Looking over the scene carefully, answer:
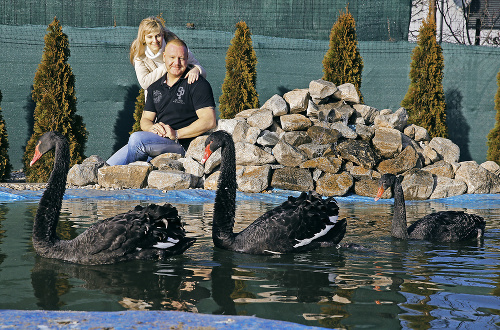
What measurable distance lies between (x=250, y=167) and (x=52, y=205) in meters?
6.17

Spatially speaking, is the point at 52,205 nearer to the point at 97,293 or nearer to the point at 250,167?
the point at 97,293

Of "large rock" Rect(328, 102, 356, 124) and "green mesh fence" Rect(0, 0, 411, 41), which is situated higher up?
"green mesh fence" Rect(0, 0, 411, 41)

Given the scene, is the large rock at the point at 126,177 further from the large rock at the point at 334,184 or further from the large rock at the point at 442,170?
the large rock at the point at 442,170

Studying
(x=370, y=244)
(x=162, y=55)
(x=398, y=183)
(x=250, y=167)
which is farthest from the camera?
(x=162, y=55)

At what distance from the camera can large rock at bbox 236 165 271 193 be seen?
10.4 meters

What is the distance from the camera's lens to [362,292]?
375cm

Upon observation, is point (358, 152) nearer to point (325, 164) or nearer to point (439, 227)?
point (325, 164)

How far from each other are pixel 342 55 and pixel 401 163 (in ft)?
12.1

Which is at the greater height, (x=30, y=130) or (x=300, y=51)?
(x=300, y=51)

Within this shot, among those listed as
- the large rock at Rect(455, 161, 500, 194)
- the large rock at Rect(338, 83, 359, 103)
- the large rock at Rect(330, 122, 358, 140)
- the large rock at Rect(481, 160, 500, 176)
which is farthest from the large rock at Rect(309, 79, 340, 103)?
the large rock at Rect(481, 160, 500, 176)

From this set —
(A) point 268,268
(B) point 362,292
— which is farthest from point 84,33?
(B) point 362,292

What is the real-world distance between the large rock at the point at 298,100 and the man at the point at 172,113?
2220 millimetres

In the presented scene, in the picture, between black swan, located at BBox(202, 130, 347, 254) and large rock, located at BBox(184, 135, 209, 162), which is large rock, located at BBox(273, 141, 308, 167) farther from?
black swan, located at BBox(202, 130, 347, 254)

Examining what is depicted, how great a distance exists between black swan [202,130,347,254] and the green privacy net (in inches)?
358
